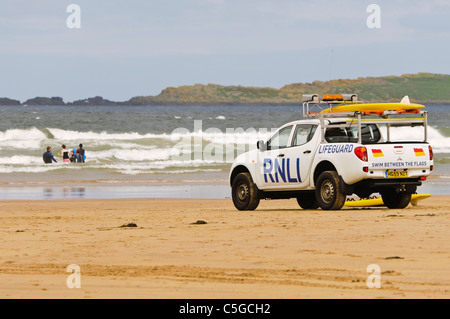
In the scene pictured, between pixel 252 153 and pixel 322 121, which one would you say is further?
pixel 252 153

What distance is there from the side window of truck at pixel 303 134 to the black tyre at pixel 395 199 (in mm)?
1746

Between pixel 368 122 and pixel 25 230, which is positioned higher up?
pixel 368 122

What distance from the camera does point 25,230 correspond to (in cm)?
1230

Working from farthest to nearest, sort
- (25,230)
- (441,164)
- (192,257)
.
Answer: (441,164)
(25,230)
(192,257)

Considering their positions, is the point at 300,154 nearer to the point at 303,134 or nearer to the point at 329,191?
the point at 303,134

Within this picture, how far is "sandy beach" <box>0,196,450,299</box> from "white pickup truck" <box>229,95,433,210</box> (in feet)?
1.85

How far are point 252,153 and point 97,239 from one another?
6070 millimetres

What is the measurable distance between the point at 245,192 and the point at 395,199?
2.90 m

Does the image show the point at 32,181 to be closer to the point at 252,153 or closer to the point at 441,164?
the point at 252,153

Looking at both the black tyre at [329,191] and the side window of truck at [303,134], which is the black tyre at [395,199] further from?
the side window of truck at [303,134]

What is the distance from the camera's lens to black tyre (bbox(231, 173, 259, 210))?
16422 millimetres

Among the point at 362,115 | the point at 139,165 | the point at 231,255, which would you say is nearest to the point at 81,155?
the point at 139,165

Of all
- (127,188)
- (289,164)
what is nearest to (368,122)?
(289,164)

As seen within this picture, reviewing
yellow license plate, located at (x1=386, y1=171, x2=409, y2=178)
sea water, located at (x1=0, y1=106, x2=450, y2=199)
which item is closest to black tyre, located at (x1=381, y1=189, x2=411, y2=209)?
yellow license plate, located at (x1=386, y1=171, x2=409, y2=178)
